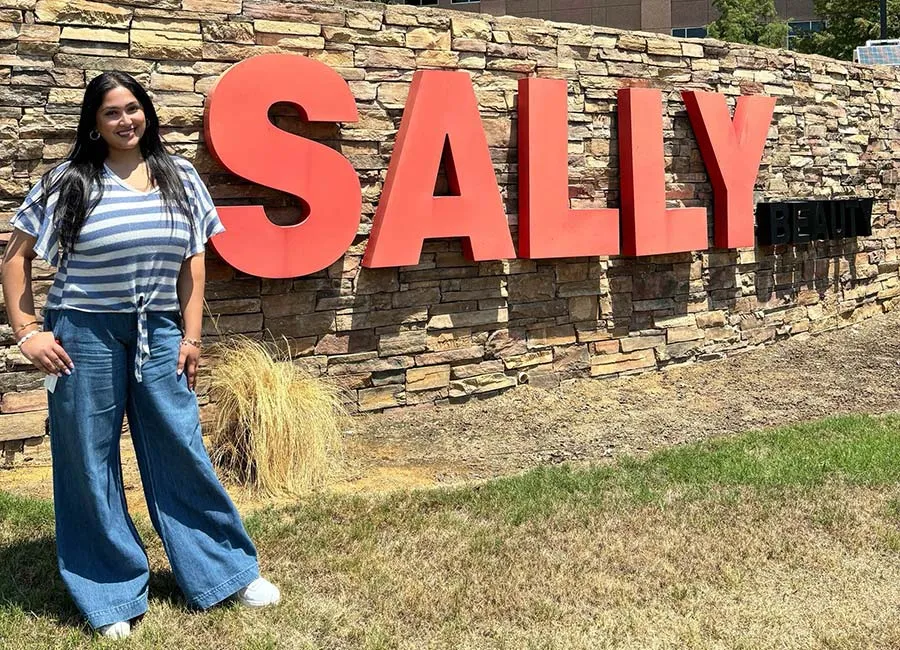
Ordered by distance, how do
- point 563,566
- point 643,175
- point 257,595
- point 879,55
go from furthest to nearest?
point 879,55 < point 643,175 < point 563,566 < point 257,595

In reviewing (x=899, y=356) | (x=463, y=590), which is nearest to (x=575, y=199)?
(x=899, y=356)

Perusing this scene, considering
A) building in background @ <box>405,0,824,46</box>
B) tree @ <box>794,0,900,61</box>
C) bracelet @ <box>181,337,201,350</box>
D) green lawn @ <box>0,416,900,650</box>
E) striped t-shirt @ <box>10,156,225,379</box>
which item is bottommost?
green lawn @ <box>0,416,900,650</box>

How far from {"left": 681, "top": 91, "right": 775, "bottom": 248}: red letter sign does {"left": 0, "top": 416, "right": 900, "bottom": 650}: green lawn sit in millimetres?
3220

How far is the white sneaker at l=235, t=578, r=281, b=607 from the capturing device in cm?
352

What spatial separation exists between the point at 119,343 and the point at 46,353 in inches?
9.7

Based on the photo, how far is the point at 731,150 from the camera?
26.9 ft

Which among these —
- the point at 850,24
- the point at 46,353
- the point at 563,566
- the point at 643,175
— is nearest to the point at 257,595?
the point at 46,353

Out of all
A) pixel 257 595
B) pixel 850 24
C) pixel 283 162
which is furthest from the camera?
pixel 850 24

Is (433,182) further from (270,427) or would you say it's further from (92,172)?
(92,172)

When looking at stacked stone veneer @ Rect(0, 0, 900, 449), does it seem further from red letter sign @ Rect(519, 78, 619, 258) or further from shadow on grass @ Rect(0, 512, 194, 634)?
shadow on grass @ Rect(0, 512, 194, 634)

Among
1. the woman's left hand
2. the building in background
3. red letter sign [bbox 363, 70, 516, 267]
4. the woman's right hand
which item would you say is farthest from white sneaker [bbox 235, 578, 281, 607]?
the building in background

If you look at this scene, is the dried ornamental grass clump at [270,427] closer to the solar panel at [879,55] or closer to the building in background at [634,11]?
the solar panel at [879,55]

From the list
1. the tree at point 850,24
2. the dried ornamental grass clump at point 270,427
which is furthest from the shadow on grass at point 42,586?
the tree at point 850,24

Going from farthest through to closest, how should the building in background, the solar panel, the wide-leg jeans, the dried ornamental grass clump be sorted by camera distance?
the building in background, the solar panel, the dried ornamental grass clump, the wide-leg jeans
